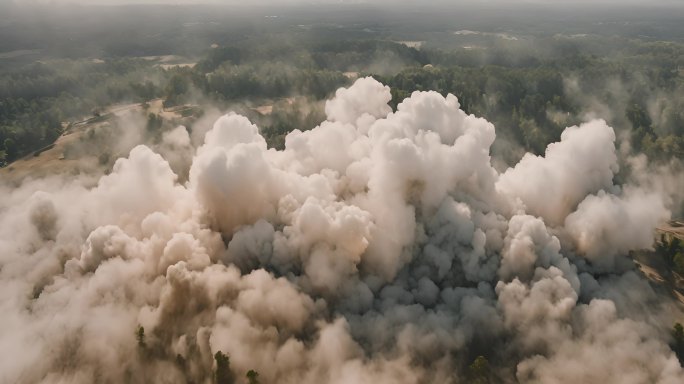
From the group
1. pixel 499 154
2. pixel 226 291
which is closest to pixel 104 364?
pixel 226 291

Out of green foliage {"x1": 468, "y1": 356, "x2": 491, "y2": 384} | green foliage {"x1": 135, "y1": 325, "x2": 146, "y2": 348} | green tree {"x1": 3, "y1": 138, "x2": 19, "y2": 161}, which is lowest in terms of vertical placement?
green tree {"x1": 3, "y1": 138, "x2": 19, "y2": 161}

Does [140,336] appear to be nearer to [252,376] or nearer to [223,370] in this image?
[223,370]

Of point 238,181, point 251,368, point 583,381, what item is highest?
point 238,181

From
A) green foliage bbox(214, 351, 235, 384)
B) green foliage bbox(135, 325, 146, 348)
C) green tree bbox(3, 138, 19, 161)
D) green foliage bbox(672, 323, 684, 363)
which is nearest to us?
green foliage bbox(214, 351, 235, 384)

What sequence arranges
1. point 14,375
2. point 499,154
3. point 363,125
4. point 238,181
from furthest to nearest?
point 499,154
point 363,125
point 238,181
point 14,375

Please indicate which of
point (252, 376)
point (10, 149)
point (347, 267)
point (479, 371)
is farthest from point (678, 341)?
point (10, 149)

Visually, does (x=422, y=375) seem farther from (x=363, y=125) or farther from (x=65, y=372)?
(x=363, y=125)

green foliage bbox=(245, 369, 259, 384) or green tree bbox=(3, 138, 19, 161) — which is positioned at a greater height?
green foliage bbox=(245, 369, 259, 384)

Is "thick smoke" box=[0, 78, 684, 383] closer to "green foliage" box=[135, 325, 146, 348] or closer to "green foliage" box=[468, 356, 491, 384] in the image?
"green foliage" box=[135, 325, 146, 348]

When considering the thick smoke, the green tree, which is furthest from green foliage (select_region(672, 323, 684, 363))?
the green tree
